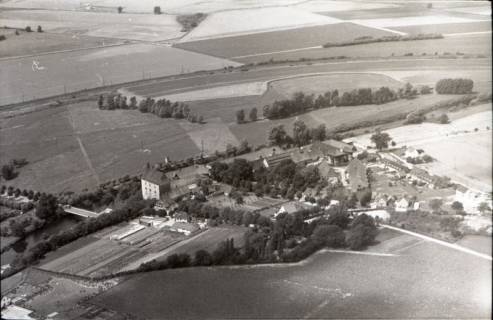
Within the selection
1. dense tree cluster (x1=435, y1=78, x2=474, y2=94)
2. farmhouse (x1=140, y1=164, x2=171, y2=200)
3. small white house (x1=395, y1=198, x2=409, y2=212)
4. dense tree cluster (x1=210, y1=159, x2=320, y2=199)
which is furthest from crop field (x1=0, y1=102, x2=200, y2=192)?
dense tree cluster (x1=435, y1=78, x2=474, y2=94)

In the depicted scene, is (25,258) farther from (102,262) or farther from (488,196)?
(488,196)

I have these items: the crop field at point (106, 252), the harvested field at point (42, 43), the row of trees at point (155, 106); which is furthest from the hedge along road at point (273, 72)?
the crop field at point (106, 252)

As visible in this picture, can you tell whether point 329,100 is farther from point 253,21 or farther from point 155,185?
point 155,185

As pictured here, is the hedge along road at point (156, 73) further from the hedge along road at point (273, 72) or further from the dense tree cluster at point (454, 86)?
the dense tree cluster at point (454, 86)

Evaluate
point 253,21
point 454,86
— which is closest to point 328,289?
point 253,21

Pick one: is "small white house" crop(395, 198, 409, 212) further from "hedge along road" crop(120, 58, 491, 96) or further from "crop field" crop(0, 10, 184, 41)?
"crop field" crop(0, 10, 184, 41)
